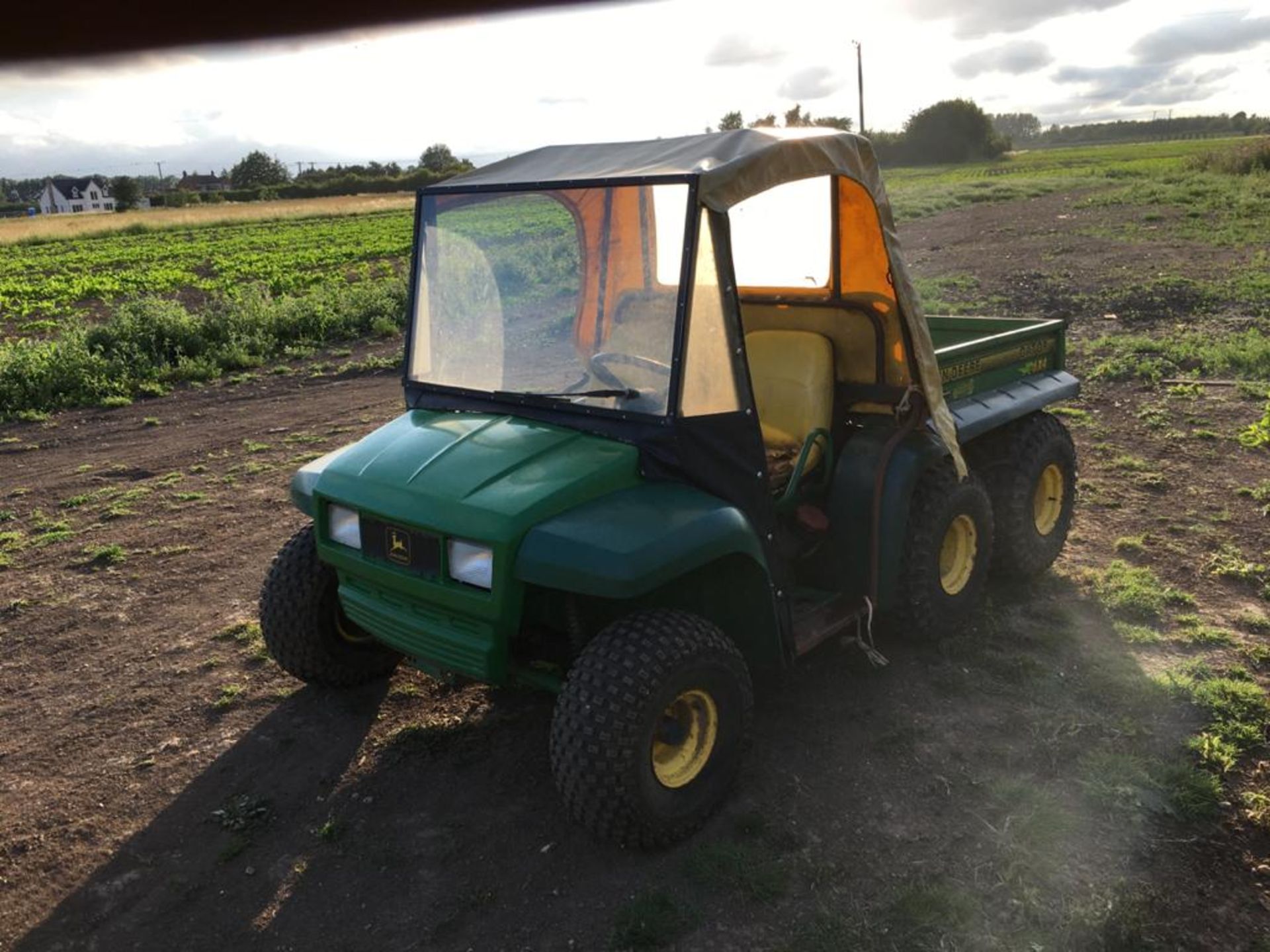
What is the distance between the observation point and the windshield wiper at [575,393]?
11.1ft

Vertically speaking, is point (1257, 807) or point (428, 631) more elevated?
point (428, 631)

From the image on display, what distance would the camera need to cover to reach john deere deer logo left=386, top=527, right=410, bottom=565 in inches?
128

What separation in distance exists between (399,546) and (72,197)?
114 meters

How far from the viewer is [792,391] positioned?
4355mm

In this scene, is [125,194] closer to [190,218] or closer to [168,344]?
[190,218]

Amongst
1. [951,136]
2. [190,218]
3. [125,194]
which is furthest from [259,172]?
[951,136]

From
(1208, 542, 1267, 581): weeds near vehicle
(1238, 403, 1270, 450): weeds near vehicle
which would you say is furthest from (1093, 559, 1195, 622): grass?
(1238, 403, 1270, 450): weeds near vehicle

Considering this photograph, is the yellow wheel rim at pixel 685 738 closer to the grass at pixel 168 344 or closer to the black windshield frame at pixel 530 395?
the black windshield frame at pixel 530 395

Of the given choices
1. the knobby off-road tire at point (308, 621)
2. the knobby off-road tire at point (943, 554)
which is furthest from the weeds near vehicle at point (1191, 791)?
the knobby off-road tire at point (308, 621)

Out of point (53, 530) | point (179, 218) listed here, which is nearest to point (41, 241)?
point (179, 218)

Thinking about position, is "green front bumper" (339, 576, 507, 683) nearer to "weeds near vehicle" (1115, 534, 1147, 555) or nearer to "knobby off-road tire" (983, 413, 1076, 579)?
"knobby off-road tire" (983, 413, 1076, 579)

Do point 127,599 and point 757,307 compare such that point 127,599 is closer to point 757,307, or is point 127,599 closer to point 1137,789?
point 757,307

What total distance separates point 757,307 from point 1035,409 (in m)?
1.64

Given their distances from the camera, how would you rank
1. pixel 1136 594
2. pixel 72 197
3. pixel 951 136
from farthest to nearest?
pixel 72 197
pixel 951 136
pixel 1136 594
